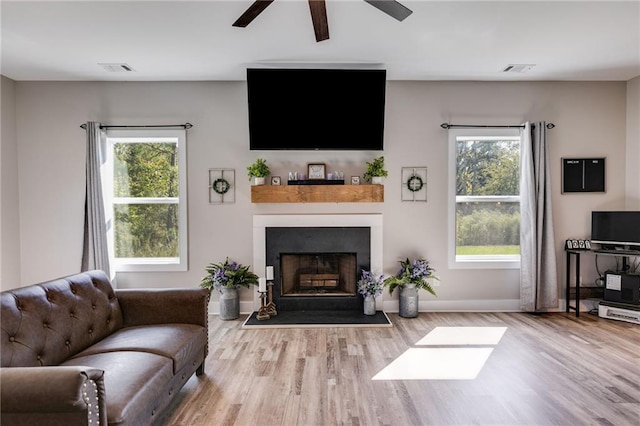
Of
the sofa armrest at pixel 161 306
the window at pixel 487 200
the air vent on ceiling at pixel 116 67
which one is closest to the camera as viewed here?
the sofa armrest at pixel 161 306

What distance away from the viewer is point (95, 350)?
211cm

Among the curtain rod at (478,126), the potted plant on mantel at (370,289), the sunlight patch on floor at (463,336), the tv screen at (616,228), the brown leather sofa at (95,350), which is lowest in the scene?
the sunlight patch on floor at (463,336)

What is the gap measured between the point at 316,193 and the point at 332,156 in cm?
53

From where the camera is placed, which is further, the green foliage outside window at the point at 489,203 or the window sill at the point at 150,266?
Result: the green foliage outside window at the point at 489,203

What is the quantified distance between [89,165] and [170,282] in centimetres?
164

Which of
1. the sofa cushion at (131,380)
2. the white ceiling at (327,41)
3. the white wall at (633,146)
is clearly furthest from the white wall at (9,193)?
the white wall at (633,146)

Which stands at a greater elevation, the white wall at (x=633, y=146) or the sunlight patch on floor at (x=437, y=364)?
the white wall at (x=633, y=146)

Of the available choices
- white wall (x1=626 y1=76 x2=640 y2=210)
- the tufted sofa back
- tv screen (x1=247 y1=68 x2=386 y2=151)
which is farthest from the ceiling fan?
white wall (x1=626 y1=76 x2=640 y2=210)

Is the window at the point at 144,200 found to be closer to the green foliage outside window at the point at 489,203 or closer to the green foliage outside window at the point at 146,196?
the green foliage outside window at the point at 146,196

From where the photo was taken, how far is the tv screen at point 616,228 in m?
4.01

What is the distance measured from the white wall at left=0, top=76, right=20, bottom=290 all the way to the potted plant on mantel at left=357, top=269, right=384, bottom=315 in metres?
4.04

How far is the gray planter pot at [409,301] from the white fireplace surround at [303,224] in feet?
1.27

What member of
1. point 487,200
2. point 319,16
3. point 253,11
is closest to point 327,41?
point 319,16

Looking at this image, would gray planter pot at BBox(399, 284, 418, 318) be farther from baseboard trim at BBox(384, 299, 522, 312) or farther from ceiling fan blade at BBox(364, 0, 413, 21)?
ceiling fan blade at BBox(364, 0, 413, 21)
